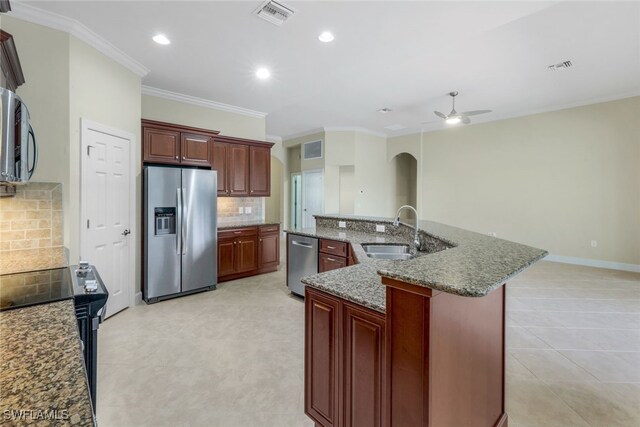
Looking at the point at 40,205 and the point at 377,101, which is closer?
the point at 40,205

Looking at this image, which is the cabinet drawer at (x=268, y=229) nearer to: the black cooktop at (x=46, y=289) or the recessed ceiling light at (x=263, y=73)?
the recessed ceiling light at (x=263, y=73)

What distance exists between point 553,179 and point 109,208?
750 centimetres

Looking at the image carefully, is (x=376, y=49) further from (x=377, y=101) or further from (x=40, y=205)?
(x=40, y=205)

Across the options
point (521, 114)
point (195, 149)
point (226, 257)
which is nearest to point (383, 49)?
point (195, 149)

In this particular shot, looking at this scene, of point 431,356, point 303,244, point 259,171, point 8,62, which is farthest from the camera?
point 259,171

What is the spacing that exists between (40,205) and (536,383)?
13.3 ft

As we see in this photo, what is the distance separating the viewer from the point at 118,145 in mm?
3359

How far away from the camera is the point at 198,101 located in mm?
4746

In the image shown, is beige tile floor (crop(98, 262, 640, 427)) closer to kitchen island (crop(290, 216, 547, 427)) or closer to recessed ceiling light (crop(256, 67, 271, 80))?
kitchen island (crop(290, 216, 547, 427))

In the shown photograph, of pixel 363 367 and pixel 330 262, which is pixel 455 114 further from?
pixel 363 367

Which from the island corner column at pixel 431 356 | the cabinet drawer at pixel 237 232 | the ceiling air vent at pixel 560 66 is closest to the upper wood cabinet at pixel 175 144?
the cabinet drawer at pixel 237 232

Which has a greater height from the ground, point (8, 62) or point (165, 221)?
point (8, 62)

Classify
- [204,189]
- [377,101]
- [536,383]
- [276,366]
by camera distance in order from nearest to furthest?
1. [536,383]
2. [276,366]
3. [204,189]
4. [377,101]

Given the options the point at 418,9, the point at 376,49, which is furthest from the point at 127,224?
the point at 418,9
